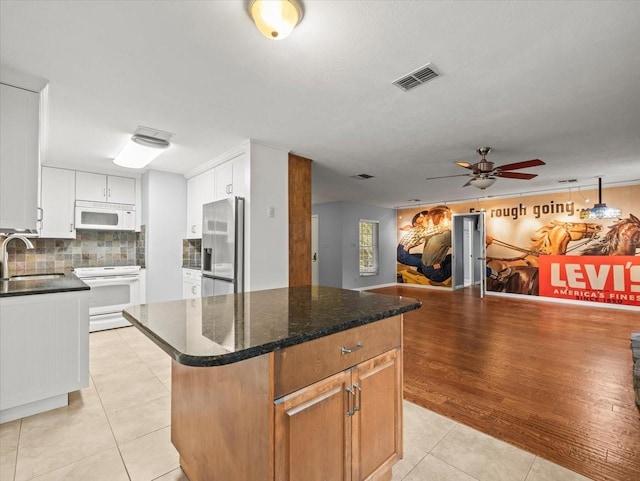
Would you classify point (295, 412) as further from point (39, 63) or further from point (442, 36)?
point (39, 63)

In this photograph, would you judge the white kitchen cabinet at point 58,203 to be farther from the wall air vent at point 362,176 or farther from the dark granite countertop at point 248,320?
the wall air vent at point 362,176

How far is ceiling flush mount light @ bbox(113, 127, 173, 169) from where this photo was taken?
3268mm

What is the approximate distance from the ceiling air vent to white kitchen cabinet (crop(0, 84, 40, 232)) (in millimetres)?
2737

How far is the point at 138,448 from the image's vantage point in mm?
1889

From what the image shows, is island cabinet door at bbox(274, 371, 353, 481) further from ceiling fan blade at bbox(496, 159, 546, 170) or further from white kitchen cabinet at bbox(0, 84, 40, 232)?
ceiling fan blade at bbox(496, 159, 546, 170)

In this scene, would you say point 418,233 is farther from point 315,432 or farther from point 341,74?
point 315,432

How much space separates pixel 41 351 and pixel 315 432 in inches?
95.5

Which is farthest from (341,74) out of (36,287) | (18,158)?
(36,287)

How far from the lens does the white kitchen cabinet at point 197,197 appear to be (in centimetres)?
443

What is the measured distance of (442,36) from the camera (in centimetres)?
176

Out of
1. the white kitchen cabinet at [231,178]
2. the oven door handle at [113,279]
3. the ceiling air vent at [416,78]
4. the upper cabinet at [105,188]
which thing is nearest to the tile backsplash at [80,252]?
the oven door handle at [113,279]

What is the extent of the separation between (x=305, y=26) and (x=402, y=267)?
8.06 metres

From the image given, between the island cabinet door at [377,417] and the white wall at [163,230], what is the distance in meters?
4.30

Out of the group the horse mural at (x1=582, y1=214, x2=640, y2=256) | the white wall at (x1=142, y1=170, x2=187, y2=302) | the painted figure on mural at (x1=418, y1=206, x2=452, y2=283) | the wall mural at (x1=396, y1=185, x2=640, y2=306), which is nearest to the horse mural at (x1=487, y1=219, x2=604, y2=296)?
the wall mural at (x1=396, y1=185, x2=640, y2=306)
